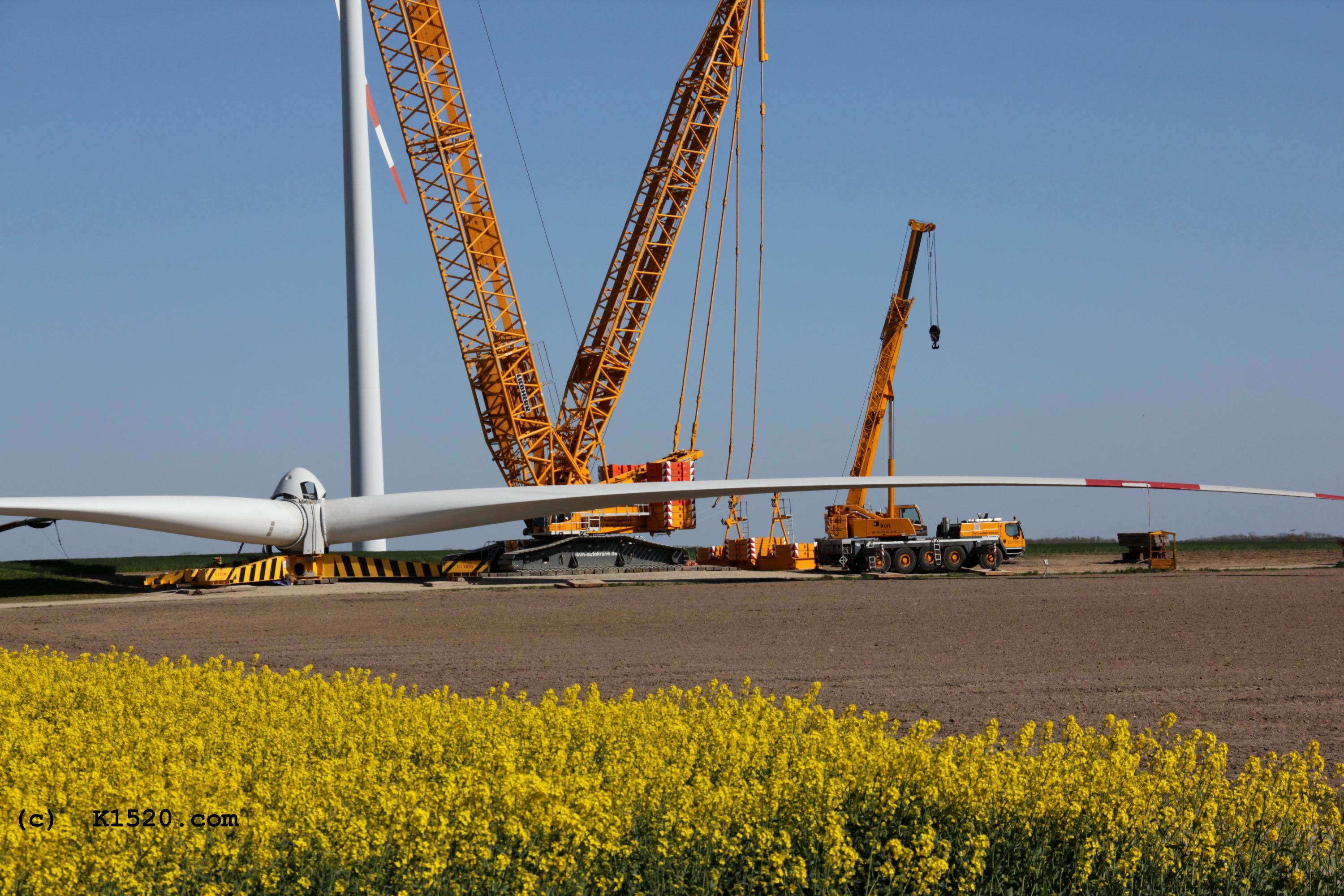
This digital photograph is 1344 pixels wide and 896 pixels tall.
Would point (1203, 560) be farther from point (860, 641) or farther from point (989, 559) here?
point (860, 641)

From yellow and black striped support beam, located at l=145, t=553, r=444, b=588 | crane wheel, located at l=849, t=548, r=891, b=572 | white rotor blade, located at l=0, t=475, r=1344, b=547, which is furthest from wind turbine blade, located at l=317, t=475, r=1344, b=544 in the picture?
crane wheel, located at l=849, t=548, r=891, b=572

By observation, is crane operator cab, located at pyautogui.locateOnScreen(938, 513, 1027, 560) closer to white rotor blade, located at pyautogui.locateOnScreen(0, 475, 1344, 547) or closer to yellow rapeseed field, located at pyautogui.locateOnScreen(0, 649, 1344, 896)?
white rotor blade, located at pyautogui.locateOnScreen(0, 475, 1344, 547)

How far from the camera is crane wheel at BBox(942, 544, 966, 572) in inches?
1597

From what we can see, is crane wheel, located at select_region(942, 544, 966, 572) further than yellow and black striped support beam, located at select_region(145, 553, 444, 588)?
Yes

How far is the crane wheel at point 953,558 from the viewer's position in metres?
40.6

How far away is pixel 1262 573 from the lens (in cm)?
3544

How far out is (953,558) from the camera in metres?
40.9

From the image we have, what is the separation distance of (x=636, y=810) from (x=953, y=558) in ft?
121

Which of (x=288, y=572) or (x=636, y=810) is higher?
(x=636, y=810)

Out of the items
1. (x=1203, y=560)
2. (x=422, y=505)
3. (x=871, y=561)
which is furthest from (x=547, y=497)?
(x=1203, y=560)

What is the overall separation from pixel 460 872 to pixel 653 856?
91cm

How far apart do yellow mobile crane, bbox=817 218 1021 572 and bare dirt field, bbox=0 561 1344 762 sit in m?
9.38

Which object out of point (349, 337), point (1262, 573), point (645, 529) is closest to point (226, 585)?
point (349, 337)

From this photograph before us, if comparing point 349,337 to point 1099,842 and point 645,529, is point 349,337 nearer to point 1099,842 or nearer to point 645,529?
point 645,529
